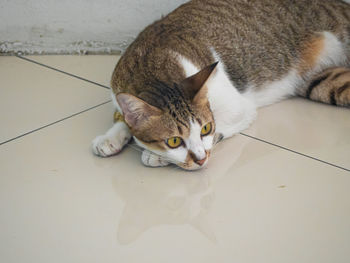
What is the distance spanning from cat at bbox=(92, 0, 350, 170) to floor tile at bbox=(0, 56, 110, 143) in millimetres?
359

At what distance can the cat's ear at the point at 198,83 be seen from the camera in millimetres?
1368

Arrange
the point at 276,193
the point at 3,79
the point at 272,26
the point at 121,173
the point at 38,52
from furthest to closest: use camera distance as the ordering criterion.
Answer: the point at 38,52 < the point at 3,79 < the point at 272,26 < the point at 121,173 < the point at 276,193

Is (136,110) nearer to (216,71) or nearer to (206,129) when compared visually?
(206,129)

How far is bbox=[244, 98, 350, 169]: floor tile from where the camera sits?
157 centimetres

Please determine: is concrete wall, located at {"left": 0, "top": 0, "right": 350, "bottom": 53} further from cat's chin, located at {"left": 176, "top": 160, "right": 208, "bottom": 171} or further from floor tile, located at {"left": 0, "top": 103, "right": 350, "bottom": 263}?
cat's chin, located at {"left": 176, "top": 160, "right": 208, "bottom": 171}

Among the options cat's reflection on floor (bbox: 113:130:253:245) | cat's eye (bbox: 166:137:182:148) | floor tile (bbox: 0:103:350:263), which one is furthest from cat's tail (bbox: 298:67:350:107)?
cat's eye (bbox: 166:137:182:148)

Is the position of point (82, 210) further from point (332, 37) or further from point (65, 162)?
point (332, 37)

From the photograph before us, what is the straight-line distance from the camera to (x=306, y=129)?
173cm

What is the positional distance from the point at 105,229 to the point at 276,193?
0.58 m

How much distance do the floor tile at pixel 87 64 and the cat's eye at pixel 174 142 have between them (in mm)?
919

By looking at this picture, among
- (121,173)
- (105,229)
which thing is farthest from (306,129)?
(105,229)

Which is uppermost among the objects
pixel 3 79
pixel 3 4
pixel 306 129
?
pixel 3 4

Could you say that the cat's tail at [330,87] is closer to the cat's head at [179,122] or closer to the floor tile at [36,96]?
the cat's head at [179,122]

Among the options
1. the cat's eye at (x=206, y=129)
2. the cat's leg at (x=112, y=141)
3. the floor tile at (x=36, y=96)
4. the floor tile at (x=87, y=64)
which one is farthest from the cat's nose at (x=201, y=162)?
the floor tile at (x=87, y=64)
